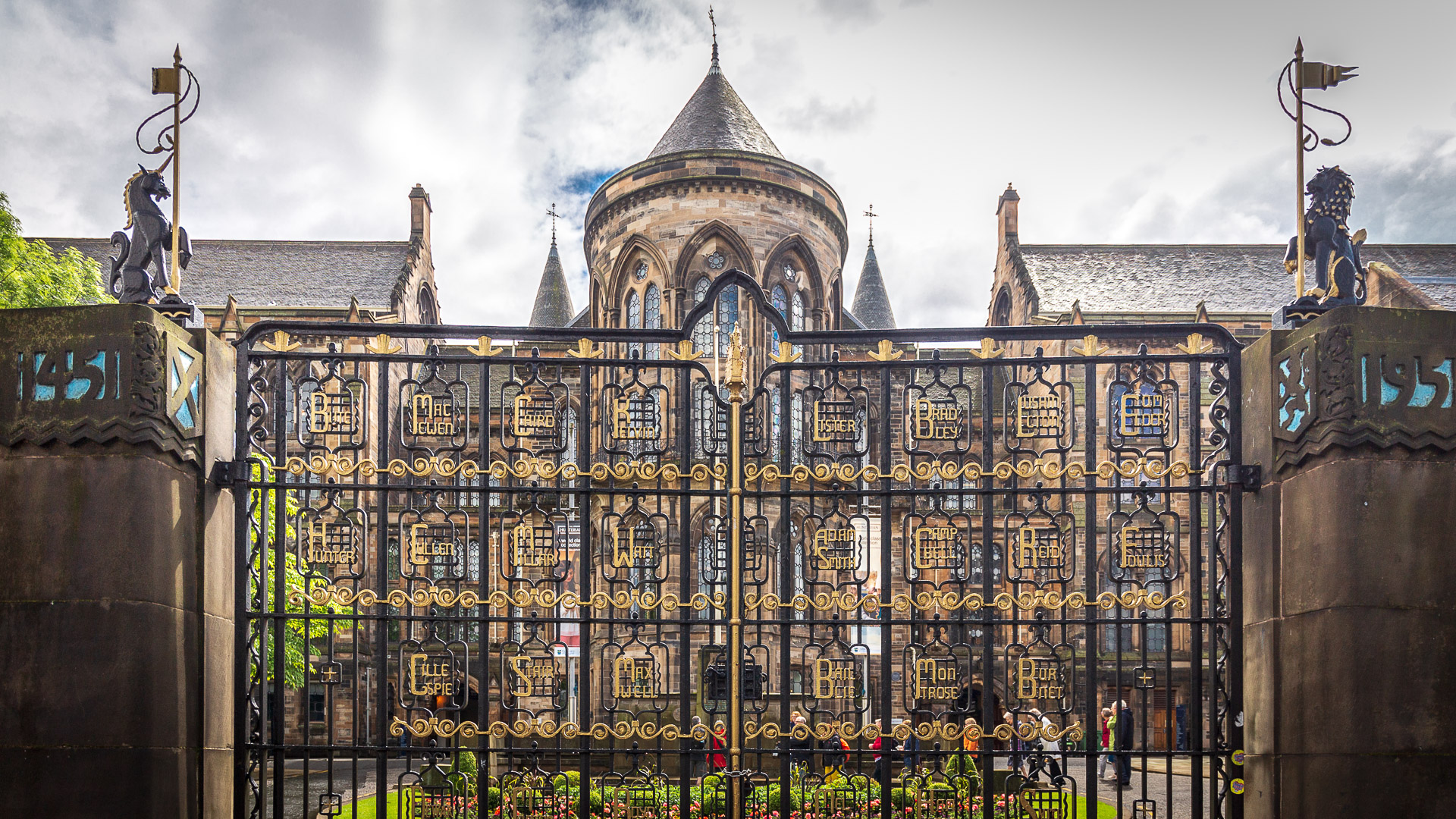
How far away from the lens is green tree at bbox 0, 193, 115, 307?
17953 mm

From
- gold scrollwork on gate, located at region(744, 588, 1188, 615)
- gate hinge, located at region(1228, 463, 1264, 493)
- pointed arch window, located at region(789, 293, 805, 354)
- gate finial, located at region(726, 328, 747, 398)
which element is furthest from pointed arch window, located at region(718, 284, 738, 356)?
gate hinge, located at region(1228, 463, 1264, 493)

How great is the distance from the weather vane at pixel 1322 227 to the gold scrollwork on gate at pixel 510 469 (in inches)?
157

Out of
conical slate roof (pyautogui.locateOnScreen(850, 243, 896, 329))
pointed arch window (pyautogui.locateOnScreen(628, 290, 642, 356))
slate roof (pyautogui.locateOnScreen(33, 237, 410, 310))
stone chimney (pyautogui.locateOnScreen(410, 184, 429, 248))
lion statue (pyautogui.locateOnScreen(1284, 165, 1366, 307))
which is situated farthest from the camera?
conical slate roof (pyautogui.locateOnScreen(850, 243, 896, 329))

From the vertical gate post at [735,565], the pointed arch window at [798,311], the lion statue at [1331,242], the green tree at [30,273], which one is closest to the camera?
the lion statue at [1331,242]

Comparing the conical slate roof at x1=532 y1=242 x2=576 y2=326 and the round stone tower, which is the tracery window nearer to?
the round stone tower

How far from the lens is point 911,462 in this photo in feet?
27.2

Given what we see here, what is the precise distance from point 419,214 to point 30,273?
21.7 metres

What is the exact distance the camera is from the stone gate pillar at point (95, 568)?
22.3 feet

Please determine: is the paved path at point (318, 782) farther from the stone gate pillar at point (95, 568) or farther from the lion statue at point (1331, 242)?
the lion statue at point (1331, 242)

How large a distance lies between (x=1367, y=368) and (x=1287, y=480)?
2.70 ft

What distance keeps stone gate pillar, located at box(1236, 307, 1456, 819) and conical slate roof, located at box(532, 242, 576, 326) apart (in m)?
39.3

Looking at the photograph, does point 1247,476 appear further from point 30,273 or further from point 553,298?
point 553,298

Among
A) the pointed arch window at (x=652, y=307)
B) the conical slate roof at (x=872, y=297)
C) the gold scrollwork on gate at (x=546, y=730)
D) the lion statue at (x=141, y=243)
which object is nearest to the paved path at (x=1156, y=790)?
the gold scrollwork on gate at (x=546, y=730)

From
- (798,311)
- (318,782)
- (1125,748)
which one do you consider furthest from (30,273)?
(1125,748)
